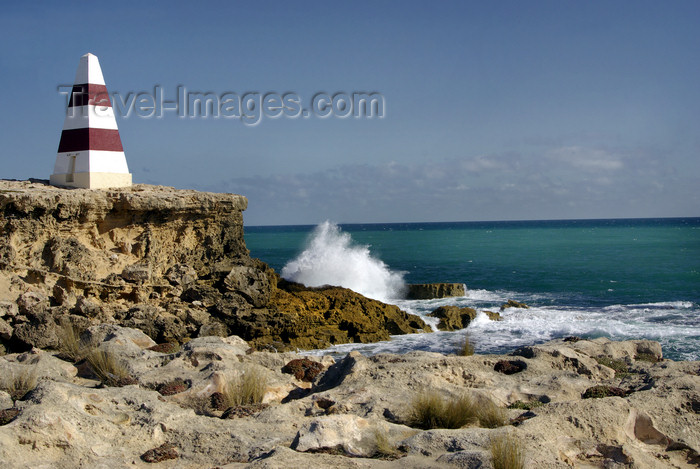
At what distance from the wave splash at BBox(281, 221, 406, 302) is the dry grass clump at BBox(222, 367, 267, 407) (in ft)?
70.1

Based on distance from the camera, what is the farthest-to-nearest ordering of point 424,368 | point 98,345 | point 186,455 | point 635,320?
point 635,320
point 98,345
point 424,368
point 186,455

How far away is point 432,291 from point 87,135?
1726cm

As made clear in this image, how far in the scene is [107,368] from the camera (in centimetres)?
972

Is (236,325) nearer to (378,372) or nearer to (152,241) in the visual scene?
(152,241)

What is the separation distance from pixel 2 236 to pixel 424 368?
1120 cm

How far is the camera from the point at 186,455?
6703 mm

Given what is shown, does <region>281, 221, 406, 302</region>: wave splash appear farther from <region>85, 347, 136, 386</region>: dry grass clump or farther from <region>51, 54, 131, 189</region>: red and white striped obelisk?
<region>85, 347, 136, 386</region>: dry grass clump

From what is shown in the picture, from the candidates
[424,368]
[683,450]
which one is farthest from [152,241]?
[683,450]

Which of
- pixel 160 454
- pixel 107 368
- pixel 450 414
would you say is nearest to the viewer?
pixel 160 454

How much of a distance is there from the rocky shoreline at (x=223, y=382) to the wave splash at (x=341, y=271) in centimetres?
1445

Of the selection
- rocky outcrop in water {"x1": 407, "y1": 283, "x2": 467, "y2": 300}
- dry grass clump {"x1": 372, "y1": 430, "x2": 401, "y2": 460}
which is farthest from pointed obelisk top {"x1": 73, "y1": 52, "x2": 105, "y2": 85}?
rocky outcrop in water {"x1": 407, "y1": 283, "x2": 467, "y2": 300}

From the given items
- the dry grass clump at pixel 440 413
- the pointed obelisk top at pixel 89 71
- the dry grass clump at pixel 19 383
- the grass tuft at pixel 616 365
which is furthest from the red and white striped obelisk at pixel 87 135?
the grass tuft at pixel 616 365

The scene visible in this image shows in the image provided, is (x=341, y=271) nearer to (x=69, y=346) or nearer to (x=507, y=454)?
(x=69, y=346)

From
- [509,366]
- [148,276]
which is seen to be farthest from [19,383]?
[148,276]
